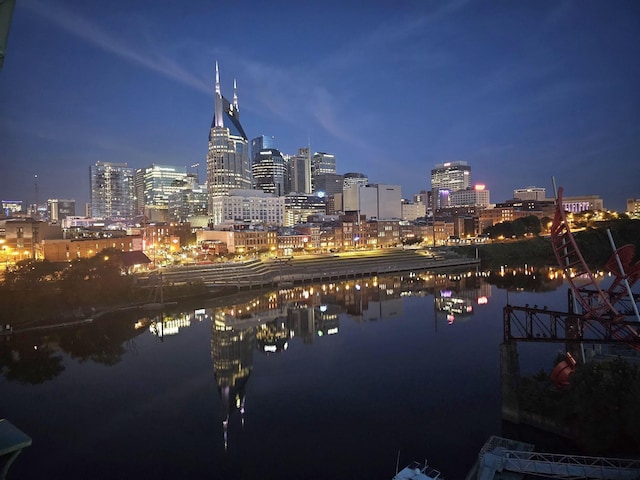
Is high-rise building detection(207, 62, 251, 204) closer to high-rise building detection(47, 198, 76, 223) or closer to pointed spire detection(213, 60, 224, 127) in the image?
pointed spire detection(213, 60, 224, 127)

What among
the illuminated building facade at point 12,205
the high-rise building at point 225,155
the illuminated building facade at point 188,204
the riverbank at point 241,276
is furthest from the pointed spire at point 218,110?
the riverbank at point 241,276

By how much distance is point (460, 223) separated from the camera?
110750 mm

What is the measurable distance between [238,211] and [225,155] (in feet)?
134

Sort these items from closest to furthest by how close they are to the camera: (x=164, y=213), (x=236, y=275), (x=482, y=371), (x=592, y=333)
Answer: (x=482, y=371), (x=592, y=333), (x=236, y=275), (x=164, y=213)

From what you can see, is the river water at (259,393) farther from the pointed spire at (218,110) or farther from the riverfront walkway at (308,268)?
the pointed spire at (218,110)

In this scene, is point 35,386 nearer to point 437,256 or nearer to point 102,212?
point 437,256

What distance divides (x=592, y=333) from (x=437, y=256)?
45.7 metres

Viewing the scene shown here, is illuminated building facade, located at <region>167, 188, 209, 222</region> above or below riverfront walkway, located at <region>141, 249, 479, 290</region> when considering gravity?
above

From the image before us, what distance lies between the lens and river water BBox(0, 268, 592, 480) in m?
14.2

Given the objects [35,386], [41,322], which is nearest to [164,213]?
[41,322]

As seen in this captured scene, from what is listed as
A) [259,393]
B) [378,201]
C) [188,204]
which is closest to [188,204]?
[188,204]

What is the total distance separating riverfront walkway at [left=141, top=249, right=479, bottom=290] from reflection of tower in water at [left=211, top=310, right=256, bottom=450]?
1322 centimetres

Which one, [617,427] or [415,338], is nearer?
[617,427]

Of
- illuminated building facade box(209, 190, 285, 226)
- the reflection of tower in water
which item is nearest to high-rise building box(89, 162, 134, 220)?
illuminated building facade box(209, 190, 285, 226)
